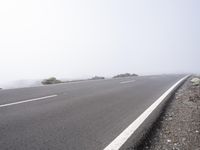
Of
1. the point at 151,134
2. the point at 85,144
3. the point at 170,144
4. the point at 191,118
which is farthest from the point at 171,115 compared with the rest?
the point at 85,144

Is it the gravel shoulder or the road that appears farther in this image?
the gravel shoulder

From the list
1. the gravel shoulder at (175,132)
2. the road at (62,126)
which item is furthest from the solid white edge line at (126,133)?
the gravel shoulder at (175,132)

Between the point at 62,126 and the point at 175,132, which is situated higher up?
the point at 62,126

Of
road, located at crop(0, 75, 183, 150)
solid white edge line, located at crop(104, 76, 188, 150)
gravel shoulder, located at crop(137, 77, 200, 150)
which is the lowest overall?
gravel shoulder, located at crop(137, 77, 200, 150)

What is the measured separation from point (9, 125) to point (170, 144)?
3.02 meters

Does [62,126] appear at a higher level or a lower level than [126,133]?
higher

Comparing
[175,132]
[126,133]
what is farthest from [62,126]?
[175,132]

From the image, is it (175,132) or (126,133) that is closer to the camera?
(126,133)

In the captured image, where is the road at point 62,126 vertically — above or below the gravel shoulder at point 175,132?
above

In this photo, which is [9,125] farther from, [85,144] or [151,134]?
[151,134]

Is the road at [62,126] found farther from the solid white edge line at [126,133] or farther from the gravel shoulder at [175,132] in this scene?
the gravel shoulder at [175,132]

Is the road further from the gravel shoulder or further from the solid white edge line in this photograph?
the gravel shoulder

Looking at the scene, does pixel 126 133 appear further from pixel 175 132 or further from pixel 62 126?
pixel 62 126

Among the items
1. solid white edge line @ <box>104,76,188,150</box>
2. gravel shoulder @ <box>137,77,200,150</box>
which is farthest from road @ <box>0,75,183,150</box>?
gravel shoulder @ <box>137,77,200,150</box>
